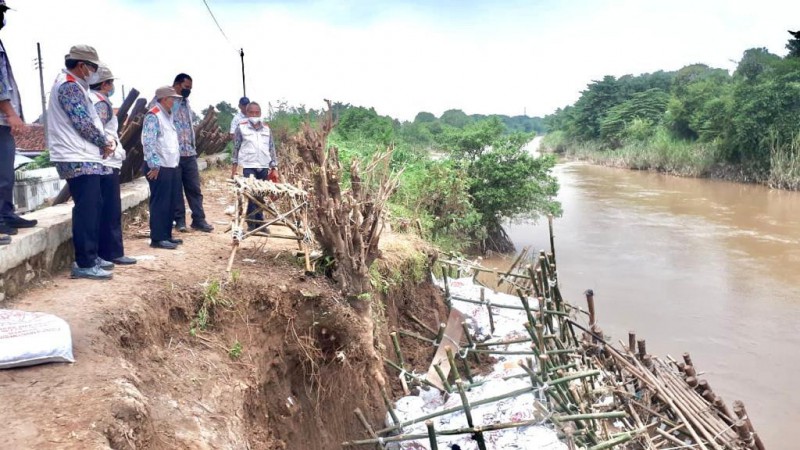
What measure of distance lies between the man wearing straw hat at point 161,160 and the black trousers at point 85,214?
99cm

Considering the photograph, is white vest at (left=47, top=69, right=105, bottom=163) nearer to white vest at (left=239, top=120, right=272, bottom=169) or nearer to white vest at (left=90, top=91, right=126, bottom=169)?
white vest at (left=90, top=91, right=126, bottom=169)

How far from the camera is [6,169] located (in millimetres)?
4023

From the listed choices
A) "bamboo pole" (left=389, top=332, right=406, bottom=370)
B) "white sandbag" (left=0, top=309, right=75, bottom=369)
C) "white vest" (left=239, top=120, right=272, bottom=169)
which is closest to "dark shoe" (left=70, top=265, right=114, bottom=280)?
"white sandbag" (left=0, top=309, right=75, bottom=369)

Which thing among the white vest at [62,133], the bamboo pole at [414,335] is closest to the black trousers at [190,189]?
the white vest at [62,133]

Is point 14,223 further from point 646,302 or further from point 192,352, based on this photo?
point 646,302

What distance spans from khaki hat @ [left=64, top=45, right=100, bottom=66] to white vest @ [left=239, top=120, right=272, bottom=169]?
257 centimetres

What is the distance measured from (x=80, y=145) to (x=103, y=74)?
0.74 m

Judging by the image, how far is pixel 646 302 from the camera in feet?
39.0

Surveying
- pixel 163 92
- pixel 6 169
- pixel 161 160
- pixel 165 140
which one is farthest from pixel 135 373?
pixel 163 92

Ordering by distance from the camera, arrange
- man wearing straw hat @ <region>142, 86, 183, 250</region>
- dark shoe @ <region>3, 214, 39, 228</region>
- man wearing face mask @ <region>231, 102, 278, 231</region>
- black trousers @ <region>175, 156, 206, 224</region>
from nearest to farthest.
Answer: dark shoe @ <region>3, 214, 39, 228</region>
man wearing straw hat @ <region>142, 86, 183, 250</region>
black trousers @ <region>175, 156, 206, 224</region>
man wearing face mask @ <region>231, 102, 278, 231</region>

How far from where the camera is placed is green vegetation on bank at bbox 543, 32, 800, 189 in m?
21.7

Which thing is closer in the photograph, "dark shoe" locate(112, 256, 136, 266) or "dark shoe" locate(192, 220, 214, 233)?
"dark shoe" locate(112, 256, 136, 266)

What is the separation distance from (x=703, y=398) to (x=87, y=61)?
5.81 m

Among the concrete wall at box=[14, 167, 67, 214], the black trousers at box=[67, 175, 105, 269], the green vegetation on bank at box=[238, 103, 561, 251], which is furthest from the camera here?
the green vegetation on bank at box=[238, 103, 561, 251]
